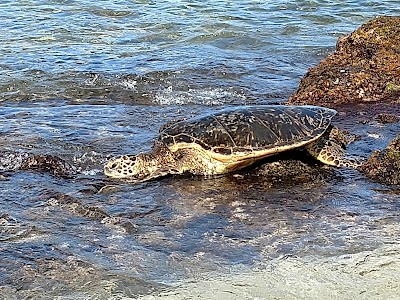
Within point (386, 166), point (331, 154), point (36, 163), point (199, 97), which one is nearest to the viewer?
point (386, 166)

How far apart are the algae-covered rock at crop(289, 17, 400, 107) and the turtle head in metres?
A: 3.22

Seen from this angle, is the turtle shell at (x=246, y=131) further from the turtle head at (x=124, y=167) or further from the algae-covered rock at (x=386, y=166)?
the algae-covered rock at (x=386, y=166)

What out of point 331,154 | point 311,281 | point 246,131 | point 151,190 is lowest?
point 151,190

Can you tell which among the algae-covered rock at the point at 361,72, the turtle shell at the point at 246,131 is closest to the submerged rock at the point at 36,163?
the turtle shell at the point at 246,131

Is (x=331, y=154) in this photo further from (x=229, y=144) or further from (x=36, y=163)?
(x=36, y=163)

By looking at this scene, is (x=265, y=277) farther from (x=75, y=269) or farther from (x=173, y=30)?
(x=173, y=30)

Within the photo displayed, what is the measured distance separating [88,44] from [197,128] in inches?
319

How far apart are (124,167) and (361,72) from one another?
4.44 metres

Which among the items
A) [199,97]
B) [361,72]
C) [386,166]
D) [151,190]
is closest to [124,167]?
[151,190]

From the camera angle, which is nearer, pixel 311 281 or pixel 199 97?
pixel 311 281

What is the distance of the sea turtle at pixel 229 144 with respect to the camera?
604 cm

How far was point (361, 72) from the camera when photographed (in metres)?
8.77

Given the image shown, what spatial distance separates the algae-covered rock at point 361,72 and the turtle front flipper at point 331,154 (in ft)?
6.94

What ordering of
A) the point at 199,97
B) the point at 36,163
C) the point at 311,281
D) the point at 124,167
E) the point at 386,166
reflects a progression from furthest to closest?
the point at 199,97, the point at 36,163, the point at 124,167, the point at 386,166, the point at 311,281
